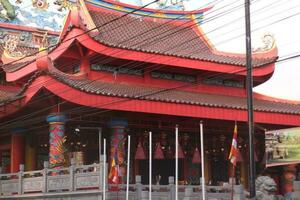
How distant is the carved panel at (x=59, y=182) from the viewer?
768 inches

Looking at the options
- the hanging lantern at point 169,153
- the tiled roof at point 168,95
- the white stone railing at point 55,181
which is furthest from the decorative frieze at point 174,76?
the white stone railing at point 55,181

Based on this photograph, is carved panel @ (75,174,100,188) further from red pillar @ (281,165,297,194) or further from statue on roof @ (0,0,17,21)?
statue on roof @ (0,0,17,21)

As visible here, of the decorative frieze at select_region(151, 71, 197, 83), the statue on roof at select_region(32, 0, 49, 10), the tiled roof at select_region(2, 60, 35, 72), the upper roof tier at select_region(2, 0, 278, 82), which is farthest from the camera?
the statue on roof at select_region(32, 0, 49, 10)

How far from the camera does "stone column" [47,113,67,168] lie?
20797mm

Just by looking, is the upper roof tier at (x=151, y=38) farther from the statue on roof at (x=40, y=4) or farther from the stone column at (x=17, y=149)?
the statue on roof at (x=40, y=4)

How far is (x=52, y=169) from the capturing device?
20.2 meters

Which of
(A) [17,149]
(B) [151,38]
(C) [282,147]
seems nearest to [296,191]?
(A) [17,149]

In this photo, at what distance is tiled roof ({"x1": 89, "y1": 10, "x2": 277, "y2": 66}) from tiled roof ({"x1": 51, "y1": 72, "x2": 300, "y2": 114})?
64.5 inches

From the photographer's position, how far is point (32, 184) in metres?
21.1

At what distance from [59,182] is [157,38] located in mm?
10590

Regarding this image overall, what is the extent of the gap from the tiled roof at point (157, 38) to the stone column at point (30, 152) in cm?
563

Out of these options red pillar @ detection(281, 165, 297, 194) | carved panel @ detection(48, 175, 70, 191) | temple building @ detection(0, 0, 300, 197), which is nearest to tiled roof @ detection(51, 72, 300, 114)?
temple building @ detection(0, 0, 300, 197)

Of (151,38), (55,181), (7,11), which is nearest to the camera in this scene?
(55,181)

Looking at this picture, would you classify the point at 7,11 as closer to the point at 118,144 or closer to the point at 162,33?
the point at 162,33
